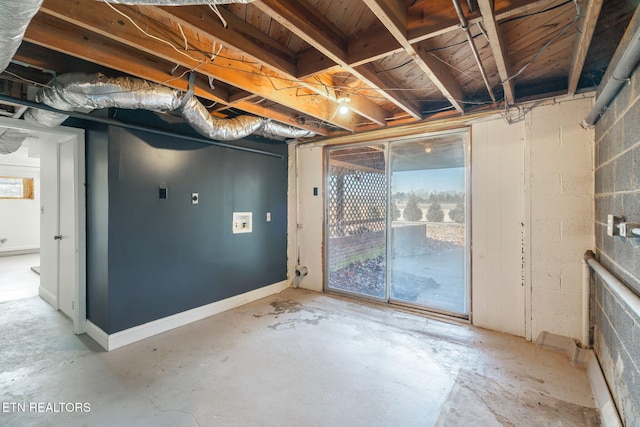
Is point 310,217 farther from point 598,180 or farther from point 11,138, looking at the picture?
point 11,138

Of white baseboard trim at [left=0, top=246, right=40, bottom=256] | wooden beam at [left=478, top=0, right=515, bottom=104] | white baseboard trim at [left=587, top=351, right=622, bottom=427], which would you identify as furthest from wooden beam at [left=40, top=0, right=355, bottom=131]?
white baseboard trim at [left=0, top=246, right=40, bottom=256]

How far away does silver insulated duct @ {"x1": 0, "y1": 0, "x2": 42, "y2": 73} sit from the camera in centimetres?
100

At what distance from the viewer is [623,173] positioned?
1612 millimetres

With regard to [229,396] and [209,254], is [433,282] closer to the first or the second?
[229,396]

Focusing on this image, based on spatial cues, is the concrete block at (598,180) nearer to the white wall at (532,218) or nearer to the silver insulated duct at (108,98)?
the white wall at (532,218)

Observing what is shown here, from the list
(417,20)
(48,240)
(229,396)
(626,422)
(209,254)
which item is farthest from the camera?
(48,240)

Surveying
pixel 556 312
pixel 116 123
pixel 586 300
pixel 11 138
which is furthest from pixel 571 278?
pixel 11 138

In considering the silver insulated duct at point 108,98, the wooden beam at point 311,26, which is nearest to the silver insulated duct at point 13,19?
the silver insulated duct at point 108,98

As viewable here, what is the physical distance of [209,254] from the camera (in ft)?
10.7

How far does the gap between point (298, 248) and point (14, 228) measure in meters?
7.40

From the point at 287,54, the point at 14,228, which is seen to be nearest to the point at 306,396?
the point at 287,54

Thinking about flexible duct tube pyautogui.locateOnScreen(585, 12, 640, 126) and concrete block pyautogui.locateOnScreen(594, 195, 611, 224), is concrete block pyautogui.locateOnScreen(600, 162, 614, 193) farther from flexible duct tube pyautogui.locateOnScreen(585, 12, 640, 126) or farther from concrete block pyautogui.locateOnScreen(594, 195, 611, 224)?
flexible duct tube pyautogui.locateOnScreen(585, 12, 640, 126)

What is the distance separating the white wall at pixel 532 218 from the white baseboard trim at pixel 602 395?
41 cm

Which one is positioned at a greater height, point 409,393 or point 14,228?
point 14,228
